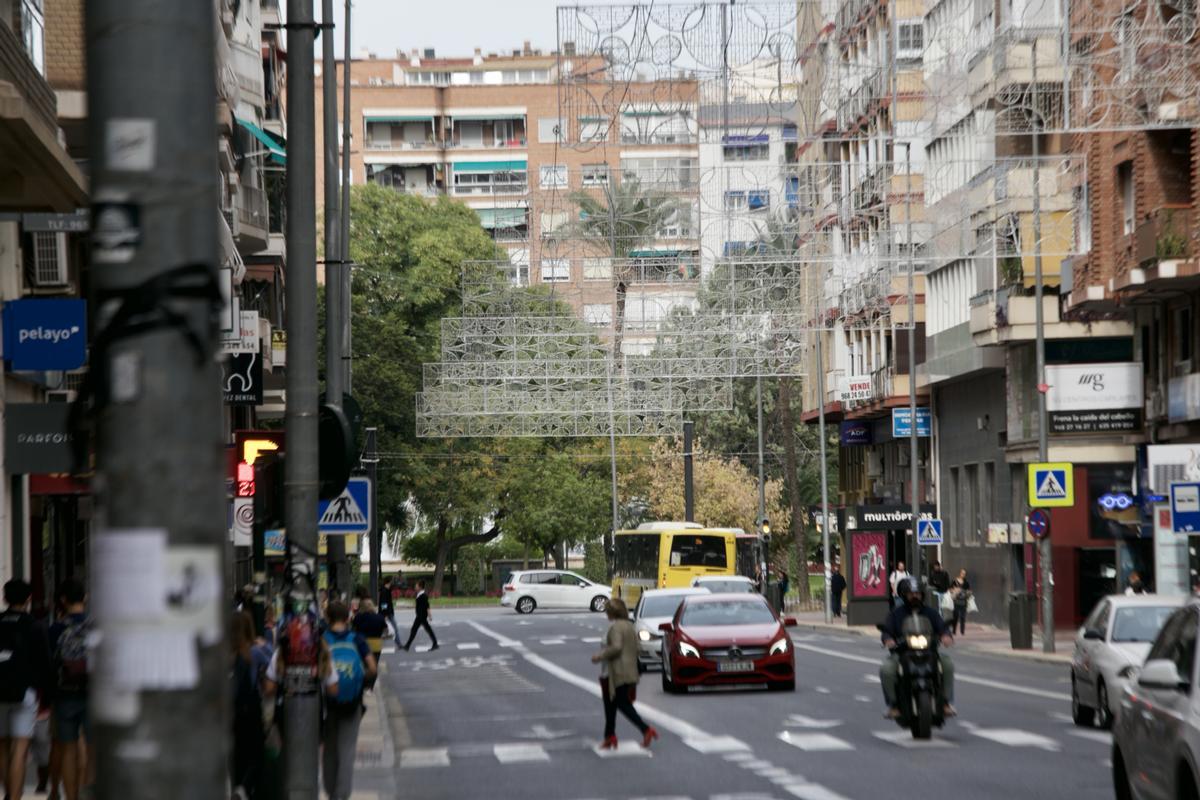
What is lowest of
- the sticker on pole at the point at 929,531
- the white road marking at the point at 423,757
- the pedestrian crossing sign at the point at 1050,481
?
the white road marking at the point at 423,757

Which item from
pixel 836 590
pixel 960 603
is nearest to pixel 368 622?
pixel 960 603

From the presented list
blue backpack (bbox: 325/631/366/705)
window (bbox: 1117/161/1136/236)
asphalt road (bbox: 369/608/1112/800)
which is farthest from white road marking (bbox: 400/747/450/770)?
window (bbox: 1117/161/1136/236)

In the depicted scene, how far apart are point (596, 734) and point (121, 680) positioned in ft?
69.0

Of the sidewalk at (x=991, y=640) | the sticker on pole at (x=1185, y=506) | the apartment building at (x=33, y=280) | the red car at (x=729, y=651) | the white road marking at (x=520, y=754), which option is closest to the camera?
the apartment building at (x=33, y=280)

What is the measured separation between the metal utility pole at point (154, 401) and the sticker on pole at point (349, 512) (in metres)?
19.7

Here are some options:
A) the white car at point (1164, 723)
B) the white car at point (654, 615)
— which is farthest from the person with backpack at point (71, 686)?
the white car at point (654, 615)

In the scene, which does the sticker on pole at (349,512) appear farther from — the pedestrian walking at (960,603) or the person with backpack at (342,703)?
the pedestrian walking at (960,603)

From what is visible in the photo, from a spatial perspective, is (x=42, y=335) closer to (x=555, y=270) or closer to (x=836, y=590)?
(x=836, y=590)

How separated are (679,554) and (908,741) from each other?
4249 cm

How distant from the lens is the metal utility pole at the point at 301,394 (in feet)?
40.8

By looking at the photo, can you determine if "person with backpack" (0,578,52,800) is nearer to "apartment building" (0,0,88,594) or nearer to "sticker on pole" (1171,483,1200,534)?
"apartment building" (0,0,88,594)

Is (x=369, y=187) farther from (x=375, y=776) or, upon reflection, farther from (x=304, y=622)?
(x=304, y=622)

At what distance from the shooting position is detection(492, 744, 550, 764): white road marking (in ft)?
68.8

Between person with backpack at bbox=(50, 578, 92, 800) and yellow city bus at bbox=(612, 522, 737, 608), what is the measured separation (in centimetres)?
4777
